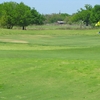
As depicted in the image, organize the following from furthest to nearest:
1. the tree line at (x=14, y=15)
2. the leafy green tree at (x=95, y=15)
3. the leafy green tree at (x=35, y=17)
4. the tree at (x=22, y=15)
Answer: the leafy green tree at (x=35, y=17) < the leafy green tree at (x=95, y=15) < the tree at (x=22, y=15) < the tree line at (x=14, y=15)

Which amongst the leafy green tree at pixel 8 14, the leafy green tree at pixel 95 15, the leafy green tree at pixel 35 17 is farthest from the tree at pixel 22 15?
the leafy green tree at pixel 95 15

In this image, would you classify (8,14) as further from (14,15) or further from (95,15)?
(95,15)

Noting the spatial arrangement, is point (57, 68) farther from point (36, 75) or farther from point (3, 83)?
point (3, 83)

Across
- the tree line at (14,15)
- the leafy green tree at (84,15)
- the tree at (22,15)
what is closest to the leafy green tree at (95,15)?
the leafy green tree at (84,15)

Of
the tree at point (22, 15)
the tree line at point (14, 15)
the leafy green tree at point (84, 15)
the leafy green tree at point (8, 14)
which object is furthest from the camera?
the leafy green tree at point (84, 15)

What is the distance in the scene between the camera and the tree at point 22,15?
9938 centimetres

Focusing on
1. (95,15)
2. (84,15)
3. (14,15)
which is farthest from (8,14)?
(84,15)

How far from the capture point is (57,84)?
10.3 m

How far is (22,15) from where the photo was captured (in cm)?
10125

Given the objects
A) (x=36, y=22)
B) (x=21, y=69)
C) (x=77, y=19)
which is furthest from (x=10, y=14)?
(x=21, y=69)

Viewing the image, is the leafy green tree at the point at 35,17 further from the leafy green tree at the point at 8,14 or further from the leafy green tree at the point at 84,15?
the leafy green tree at the point at 84,15

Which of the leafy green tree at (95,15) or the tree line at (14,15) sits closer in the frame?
the tree line at (14,15)

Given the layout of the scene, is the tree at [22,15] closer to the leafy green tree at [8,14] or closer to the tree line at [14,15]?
the tree line at [14,15]

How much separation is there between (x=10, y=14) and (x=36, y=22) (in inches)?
618
